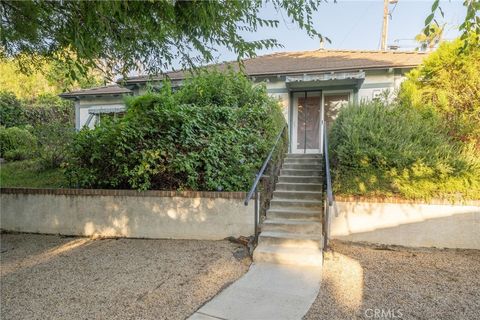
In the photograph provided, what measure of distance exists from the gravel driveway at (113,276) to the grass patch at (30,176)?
170cm

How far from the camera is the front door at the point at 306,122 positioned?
10.5 metres

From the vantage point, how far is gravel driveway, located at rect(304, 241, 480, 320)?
9.85ft

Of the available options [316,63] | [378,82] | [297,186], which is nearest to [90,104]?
[316,63]

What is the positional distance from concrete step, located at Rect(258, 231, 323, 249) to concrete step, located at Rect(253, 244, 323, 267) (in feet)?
0.37

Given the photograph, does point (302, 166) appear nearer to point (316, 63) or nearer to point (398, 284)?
point (398, 284)

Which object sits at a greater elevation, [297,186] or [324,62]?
[324,62]

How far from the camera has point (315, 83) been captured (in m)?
9.84

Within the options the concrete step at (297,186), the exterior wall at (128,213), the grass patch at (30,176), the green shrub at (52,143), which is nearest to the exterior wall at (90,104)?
the grass patch at (30,176)

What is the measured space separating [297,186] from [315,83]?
503 cm

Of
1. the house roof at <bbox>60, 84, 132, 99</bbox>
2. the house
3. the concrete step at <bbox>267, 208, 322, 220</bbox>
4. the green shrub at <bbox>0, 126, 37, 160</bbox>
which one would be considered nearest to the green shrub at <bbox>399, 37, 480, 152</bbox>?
the house

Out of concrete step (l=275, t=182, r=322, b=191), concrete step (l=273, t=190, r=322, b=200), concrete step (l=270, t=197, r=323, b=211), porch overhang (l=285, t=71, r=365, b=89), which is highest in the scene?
porch overhang (l=285, t=71, r=365, b=89)

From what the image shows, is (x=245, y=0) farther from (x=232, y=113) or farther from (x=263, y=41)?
(x=232, y=113)

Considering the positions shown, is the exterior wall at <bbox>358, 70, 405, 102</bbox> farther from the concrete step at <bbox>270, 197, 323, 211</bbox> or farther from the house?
the concrete step at <bbox>270, 197, 323, 211</bbox>

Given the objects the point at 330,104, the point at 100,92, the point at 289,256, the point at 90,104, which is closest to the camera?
the point at 289,256
